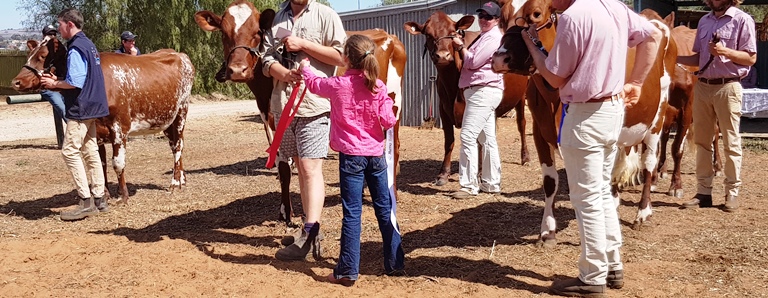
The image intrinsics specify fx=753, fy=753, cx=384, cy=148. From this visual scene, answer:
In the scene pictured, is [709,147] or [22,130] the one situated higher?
[709,147]

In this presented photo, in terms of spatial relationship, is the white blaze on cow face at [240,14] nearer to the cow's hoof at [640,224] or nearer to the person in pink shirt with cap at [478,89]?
the person in pink shirt with cap at [478,89]

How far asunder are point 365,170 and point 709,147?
4370 millimetres

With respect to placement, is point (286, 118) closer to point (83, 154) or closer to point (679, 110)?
point (83, 154)

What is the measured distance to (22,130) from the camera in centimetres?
1838

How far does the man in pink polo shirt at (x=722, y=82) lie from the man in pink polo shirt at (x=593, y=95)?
2878 mm

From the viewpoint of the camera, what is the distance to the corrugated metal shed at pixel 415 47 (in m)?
16.2

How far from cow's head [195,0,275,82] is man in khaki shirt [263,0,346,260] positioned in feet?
0.88

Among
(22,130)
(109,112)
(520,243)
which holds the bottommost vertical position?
(22,130)

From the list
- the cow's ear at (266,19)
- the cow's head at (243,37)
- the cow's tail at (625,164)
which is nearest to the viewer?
the cow's head at (243,37)

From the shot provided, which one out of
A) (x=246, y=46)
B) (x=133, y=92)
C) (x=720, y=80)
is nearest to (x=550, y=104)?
(x=246, y=46)

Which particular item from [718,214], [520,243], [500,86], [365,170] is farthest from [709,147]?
[365,170]

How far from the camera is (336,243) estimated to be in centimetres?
631

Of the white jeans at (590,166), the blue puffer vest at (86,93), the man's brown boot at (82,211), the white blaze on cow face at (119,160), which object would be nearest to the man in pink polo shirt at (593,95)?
the white jeans at (590,166)

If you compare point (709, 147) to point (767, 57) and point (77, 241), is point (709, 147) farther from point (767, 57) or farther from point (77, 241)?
point (767, 57)
